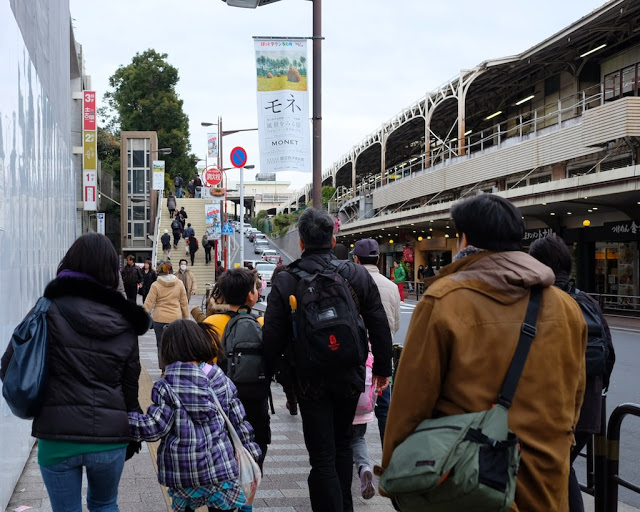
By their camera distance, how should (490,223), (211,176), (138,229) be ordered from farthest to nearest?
(138,229) → (211,176) → (490,223)

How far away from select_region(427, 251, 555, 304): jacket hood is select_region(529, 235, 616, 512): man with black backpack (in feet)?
5.77

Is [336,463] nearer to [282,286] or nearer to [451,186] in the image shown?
[282,286]

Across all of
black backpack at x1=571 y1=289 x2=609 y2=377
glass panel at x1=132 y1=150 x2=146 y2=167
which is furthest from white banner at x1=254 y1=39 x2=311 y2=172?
glass panel at x1=132 y1=150 x2=146 y2=167

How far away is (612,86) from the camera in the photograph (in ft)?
90.8

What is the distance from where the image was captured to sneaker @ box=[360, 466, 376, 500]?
16.5ft

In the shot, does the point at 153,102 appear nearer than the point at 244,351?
No

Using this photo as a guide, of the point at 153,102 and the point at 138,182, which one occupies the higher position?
the point at 153,102

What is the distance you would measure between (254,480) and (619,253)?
970 inches

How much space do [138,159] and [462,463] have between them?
153 feet

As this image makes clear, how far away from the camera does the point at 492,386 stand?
2354mm

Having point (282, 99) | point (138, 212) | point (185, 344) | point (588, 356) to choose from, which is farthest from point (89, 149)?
point (588, 356)

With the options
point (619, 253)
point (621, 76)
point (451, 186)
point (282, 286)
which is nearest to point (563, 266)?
point (282, 286)

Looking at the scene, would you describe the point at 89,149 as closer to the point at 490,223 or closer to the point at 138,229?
the point at 138,229

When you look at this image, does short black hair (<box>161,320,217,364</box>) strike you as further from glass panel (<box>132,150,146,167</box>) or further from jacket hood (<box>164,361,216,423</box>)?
glass panel (<box>132,150,146,167</box>)
